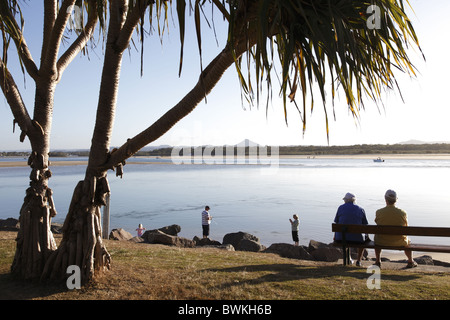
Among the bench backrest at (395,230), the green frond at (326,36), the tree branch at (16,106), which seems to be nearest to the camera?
A: the green frond at (326,36)

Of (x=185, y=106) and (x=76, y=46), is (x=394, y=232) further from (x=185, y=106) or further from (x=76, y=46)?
(x=76, y=46)

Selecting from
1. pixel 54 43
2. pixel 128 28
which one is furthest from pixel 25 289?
pixel 128 28

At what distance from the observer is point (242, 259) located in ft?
21.9

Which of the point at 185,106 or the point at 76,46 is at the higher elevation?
the point at 76,46

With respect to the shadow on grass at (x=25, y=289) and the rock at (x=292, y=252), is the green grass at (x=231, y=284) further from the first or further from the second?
the rock at (x=292, y=252)

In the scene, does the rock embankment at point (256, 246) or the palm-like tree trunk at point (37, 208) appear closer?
the palm-like tree trunk at point (37, 208)

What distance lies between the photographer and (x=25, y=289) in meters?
4.45

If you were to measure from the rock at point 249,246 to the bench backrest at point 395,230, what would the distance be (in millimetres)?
4522

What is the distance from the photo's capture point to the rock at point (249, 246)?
10375 mm

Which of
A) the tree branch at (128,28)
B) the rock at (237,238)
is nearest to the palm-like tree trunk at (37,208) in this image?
the tree branch at (128,28)

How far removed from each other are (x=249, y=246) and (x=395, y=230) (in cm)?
527
